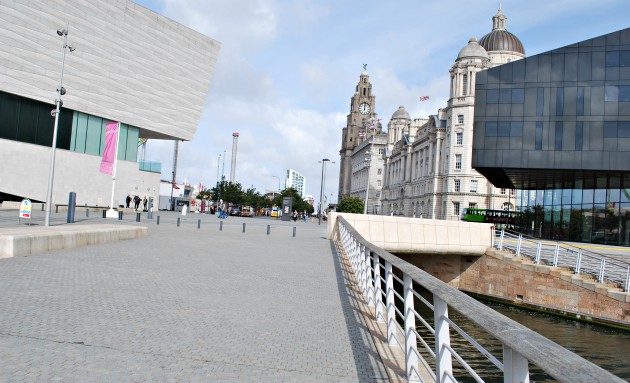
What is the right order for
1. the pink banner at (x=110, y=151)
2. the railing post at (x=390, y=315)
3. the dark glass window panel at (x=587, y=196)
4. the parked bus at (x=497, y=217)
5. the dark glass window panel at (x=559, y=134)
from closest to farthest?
the railing post at (x=390, y=315), the pink banner at (x=110, y=151), the dark glass window panel at (x=559, y=134), the dark glass window panel at (x=587, y=196), the parked bus at (x=497, y=217)

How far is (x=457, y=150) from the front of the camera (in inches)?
3270

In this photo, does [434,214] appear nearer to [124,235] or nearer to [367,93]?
[124,235]

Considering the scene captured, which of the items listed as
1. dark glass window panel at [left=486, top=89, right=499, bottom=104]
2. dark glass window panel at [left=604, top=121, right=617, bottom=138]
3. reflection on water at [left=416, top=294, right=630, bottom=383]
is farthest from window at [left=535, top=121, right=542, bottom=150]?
reflection on water at [left=416, top=294, right=630, bottom=383]

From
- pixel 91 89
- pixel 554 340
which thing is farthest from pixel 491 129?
pixel 91 89

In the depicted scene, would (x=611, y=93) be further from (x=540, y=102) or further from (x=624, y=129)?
(x=540, y=102)

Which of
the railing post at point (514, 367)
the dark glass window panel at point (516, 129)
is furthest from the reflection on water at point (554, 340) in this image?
the dark glass window panel at point (516, 129)

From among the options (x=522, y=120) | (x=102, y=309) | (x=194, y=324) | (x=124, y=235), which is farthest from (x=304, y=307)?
(x=522, y=120)

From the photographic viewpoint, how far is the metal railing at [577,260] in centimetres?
2080

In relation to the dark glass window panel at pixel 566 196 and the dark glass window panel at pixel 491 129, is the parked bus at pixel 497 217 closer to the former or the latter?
the dark glass window panel at pixel 566 196

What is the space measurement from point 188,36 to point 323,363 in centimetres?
5217

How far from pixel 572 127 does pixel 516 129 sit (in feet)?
11.7

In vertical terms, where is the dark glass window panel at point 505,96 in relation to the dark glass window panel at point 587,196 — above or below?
above

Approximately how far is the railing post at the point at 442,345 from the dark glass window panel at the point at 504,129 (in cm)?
3567

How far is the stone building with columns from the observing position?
81250mm
